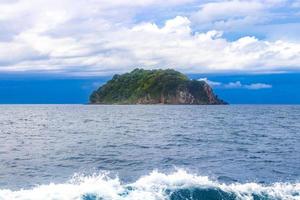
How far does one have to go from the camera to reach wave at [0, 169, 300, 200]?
25578 mm

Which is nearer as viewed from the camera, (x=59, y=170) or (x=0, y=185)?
(x=0, y=185)

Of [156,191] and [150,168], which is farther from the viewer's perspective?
[150,168]

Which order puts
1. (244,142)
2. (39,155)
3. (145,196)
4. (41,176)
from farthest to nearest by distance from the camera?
(244,142) → (39,155) → (41,176) → (145,196)

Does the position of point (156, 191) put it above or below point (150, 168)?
above

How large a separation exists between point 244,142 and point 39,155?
25696 mm

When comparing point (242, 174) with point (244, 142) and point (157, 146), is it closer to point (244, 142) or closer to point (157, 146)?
point (157, 146)

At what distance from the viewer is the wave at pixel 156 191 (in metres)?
25.6

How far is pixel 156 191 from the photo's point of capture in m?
26.5

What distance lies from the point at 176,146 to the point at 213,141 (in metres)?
7.80

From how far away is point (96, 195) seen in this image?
25.7 meters

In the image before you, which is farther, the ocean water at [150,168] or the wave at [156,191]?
the ocean water at [150,168]

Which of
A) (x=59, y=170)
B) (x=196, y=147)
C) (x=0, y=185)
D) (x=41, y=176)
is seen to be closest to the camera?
(x=0, y=185)

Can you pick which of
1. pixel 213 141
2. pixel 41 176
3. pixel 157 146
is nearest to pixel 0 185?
pixel 41 176

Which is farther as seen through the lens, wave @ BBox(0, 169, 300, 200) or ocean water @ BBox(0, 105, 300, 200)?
ocean water @ BBox(0, 105, 300, 200)
